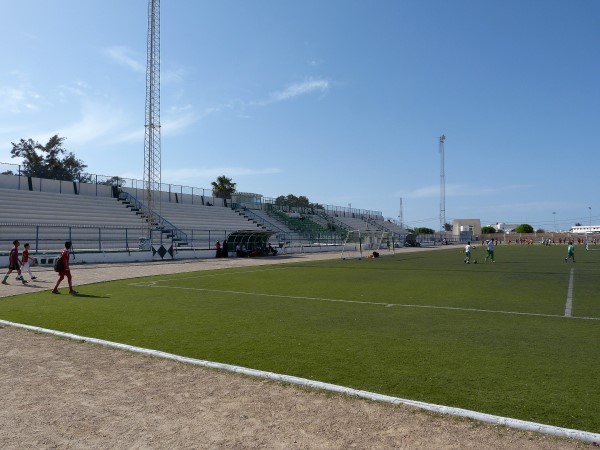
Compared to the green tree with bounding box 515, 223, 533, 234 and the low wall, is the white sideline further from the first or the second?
the green tree with bounding box 515, 223, 533, 234

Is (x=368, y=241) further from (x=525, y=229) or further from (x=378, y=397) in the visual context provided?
(x=525, y=229)

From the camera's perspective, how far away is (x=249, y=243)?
38312 millimetres

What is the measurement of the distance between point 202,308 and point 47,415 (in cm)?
646

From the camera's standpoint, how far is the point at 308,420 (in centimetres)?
454

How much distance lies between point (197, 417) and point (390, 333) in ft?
14.3

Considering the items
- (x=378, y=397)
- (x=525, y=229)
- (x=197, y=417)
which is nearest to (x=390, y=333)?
(x=378, y=397)

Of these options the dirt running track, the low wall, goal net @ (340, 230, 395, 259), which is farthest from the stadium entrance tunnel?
the dirt running track

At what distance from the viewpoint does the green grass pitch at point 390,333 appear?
523 centimetres

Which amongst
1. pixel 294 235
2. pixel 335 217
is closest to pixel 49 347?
pixel 294 235

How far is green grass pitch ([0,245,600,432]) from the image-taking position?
5227mm

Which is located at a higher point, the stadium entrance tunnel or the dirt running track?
the stadium entrance tunnel

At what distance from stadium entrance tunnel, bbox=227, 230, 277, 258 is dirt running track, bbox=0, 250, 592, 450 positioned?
1202 inches

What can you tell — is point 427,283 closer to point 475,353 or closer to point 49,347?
point 475,353

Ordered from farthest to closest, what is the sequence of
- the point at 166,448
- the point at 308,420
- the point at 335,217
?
the point at 335,217, the point at 308,420, the point at 166,448
